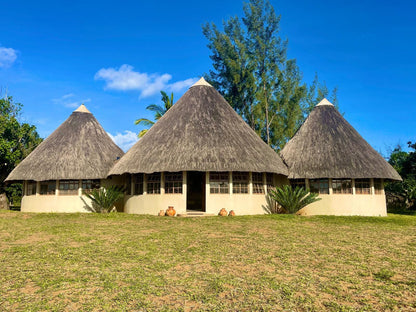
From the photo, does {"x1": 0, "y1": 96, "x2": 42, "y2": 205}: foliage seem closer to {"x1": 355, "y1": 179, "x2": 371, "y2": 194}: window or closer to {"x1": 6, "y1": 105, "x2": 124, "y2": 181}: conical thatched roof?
{"x1": 6, "y1": 105, "x2": 124, "y2": 181}: conical thatched roof

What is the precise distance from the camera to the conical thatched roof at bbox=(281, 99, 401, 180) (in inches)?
691

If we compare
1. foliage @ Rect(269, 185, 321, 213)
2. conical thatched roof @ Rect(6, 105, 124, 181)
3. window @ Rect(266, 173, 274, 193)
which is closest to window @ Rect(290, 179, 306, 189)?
foliage @ Rect(269, 185, 321, 213)

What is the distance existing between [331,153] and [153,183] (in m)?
10.1

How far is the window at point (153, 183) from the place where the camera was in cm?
1695

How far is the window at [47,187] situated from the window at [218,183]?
9820mm

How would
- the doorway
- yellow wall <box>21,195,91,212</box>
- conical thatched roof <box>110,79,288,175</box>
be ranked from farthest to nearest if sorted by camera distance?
the doorway < yellow wall <box>21,195,91,212</box> < conical thatched roof <box>110,79,288,175</box>

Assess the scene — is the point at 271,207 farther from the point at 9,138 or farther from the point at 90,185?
the point at 9,138

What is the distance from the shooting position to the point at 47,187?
1956 cm

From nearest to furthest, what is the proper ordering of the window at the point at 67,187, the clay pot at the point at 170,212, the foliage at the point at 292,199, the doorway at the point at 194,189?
1. the clay pot at the point at 170,212
2. the foliage at the point at 292,199
3. the window at the point at 67,187
4. the doorway at the point at 194,189

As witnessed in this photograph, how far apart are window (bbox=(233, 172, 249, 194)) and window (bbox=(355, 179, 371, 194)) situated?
20.4 feet

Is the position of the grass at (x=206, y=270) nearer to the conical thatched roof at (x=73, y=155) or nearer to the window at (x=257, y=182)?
the window at (x=257, y=182)

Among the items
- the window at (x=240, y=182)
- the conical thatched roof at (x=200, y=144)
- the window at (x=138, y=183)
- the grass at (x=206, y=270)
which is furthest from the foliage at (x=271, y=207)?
the window at (x=138, y=183)

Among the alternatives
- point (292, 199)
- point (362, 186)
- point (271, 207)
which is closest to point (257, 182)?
point (271, 207)

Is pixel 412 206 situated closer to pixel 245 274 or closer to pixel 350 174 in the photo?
pixel 350 174
